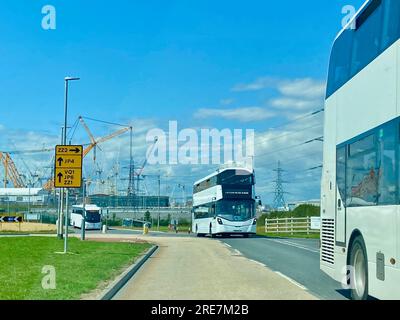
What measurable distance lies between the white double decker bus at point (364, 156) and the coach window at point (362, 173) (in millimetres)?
15

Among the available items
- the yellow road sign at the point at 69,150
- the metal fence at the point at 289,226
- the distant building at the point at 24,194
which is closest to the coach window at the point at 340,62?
the yellow road sign at the point at 69,150

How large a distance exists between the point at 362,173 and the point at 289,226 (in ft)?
145

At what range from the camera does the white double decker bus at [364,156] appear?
8.61 metres

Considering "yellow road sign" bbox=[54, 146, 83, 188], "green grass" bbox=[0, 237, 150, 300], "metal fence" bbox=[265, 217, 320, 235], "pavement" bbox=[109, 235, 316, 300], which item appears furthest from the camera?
"metal fence" bbox=[265, 217, 320, 235]

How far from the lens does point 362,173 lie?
33.7 feet

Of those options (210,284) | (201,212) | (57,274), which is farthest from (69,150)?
(201,212)


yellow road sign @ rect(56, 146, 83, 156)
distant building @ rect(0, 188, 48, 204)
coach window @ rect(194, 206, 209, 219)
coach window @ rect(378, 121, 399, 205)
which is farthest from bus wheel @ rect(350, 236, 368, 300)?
distant building @ rect(0, 188, 48, 204)

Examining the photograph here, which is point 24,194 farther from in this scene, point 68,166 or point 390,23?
point 390,23

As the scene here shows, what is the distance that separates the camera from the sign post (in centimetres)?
2152

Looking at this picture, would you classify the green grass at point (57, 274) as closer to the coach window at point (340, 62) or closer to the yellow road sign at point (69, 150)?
the yellow road sign at point (69, 150)

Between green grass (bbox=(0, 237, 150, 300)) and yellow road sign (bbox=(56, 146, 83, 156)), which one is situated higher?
yellow road sign (bbox=(56, 146, 83, 156))

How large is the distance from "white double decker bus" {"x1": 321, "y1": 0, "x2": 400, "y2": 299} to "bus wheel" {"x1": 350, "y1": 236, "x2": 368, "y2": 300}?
0.05 feet

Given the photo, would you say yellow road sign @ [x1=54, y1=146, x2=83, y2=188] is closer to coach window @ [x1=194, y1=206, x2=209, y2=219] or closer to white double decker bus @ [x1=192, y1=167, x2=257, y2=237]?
white double decker bus @ [x1=192, y1=167, x2=257, y2=237]
